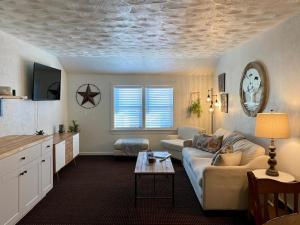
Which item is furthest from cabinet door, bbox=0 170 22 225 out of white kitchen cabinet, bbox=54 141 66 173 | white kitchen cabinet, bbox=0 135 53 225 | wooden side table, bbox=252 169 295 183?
wooden side table, bbox=252 169 295 183

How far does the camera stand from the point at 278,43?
3.50 metres

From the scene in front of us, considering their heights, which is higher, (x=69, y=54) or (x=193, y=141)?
(x=69, y=54)

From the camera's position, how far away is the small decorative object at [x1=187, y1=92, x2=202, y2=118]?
699 cm

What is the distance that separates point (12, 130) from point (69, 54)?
2.23m

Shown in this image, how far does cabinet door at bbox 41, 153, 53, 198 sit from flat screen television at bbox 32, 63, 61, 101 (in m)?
1.32

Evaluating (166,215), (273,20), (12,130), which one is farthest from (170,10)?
(12,130)

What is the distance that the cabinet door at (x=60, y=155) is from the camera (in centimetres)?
463

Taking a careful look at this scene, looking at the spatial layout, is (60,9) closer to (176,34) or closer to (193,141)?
(176,34)

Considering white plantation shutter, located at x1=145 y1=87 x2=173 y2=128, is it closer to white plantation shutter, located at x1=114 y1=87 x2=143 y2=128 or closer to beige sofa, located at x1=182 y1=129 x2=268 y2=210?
white plantation shutter, located at x1=114 y1=87 x2=143 y2=128

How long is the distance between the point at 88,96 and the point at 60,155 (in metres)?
2.48

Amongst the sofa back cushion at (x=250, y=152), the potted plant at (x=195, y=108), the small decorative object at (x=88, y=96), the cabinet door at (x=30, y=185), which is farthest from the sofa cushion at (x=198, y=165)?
the small decorative object at (x=88, y=96)

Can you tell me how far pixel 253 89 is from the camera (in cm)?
426

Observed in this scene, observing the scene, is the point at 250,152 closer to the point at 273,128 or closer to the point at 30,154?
the point at 273,128

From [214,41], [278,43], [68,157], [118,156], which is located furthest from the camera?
[118,156]
